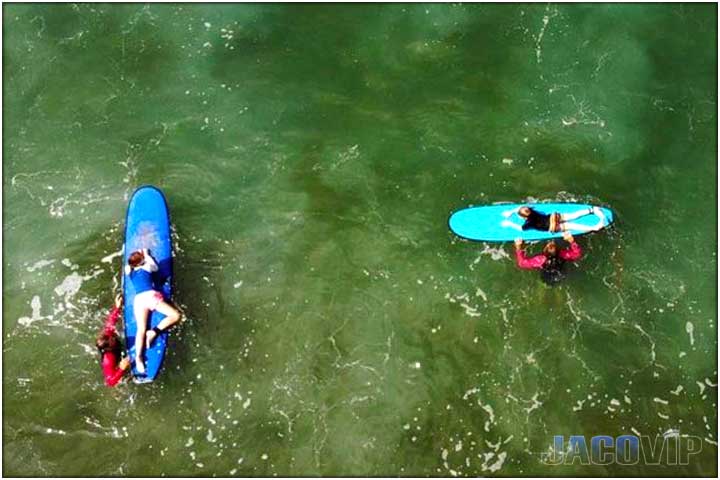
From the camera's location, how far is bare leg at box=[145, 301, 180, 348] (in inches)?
400

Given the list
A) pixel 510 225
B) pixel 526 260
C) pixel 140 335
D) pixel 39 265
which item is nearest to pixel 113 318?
pixel 140 335

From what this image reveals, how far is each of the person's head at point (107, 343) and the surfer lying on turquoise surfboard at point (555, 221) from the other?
7.39 meters

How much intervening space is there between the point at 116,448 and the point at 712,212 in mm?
12270

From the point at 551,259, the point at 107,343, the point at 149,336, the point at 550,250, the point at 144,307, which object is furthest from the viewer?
the point at 551,259

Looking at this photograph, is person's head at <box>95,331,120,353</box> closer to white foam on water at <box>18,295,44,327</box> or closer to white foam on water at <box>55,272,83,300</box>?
white foam on water at <box>55,272,83,300</box>

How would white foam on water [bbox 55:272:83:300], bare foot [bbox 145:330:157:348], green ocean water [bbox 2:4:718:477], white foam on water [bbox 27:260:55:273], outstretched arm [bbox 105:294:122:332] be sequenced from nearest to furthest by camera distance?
bare foot [bbox 145:330:157:348] < green ocean water [bbox 2:4:718:477] < outstretched arm [bbox 105:294:122:332] < white foam on water [bbox 55:272:83:300] < white foam on water [bbox 27:260:55:273]

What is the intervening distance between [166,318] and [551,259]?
277 inches

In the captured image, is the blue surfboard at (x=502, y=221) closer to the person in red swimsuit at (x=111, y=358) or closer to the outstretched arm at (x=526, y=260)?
the outstretched arm at (x=526, y=260)

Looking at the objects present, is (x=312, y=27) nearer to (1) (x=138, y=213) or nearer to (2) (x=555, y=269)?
(1) (x=138, y=213)

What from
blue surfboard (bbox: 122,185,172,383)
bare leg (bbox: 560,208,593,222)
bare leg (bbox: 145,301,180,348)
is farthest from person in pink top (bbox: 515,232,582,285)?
blue surfboard (bbox: 122,185,172,383)

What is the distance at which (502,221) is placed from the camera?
11484 millimetres

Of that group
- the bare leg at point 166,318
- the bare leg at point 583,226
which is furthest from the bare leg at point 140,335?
the bare leg at point 583,226

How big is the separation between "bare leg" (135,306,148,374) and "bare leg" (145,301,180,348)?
11cm

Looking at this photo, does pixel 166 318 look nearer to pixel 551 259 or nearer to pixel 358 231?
pixel 358 231
